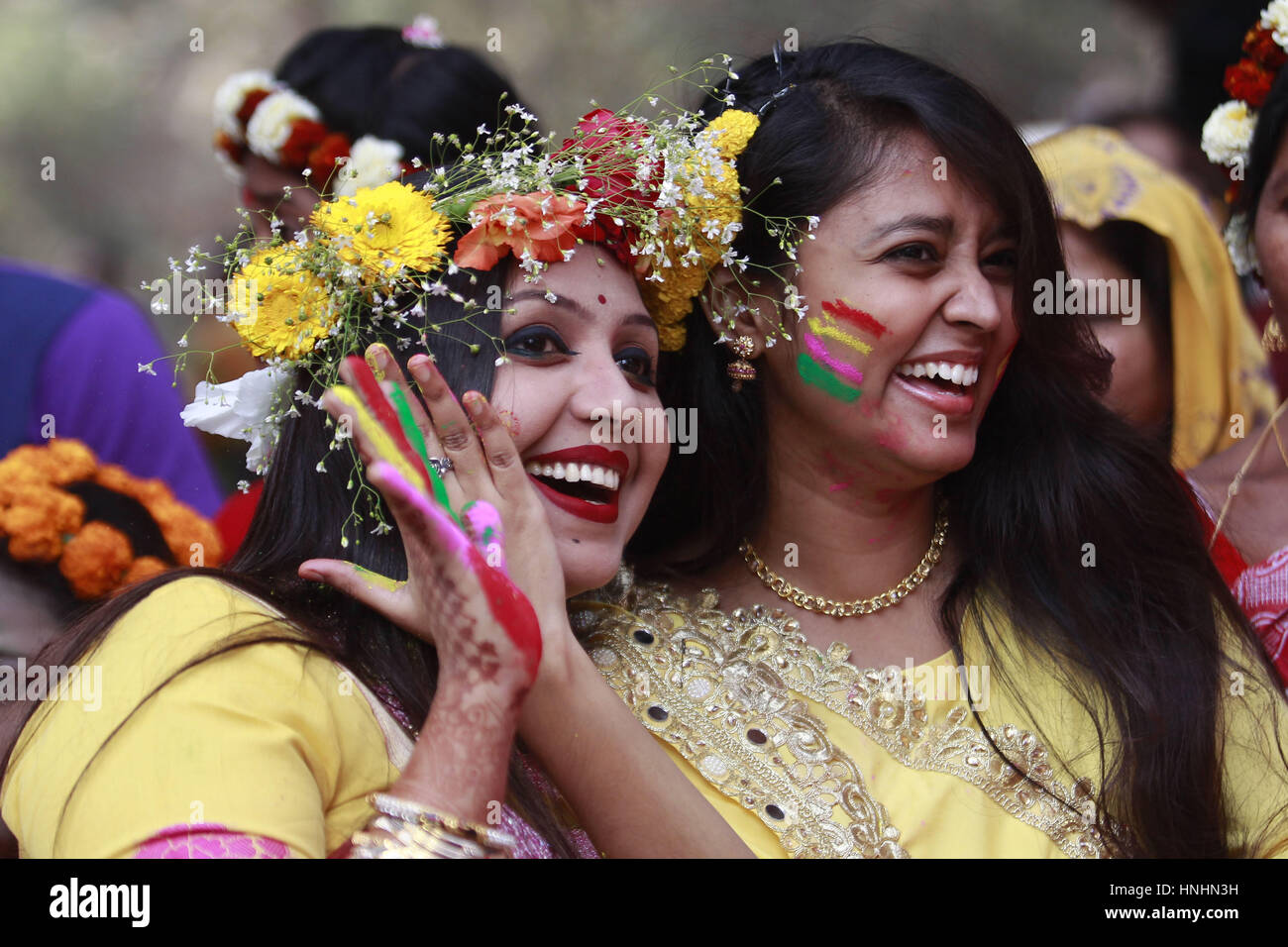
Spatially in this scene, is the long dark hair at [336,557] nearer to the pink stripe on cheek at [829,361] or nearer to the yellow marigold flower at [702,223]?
the yellow marigold flower at [702,223]

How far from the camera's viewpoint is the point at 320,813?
2.04 meters

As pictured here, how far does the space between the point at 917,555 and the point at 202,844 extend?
5.54ft

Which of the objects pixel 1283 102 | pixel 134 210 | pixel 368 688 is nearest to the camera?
pixel 368 688

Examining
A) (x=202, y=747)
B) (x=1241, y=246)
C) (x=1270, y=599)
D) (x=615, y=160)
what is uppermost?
(x=615, y=160)

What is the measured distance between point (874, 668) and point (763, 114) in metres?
1.20

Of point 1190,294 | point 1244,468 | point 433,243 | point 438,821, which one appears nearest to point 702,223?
point 433,243

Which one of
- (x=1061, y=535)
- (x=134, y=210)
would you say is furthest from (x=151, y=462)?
(x=134, y=210)

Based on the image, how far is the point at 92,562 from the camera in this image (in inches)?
106

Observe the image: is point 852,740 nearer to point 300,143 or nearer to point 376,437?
point 376,437

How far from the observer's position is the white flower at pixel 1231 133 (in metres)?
Result: 3.38

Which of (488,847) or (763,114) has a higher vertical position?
(763,114)

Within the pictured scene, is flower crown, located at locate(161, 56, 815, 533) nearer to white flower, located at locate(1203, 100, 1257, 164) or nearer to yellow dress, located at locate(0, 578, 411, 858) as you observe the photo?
yellow dress, located at locate(0, 578, 411, 858)

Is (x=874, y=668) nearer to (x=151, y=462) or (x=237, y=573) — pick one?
(x=237, y=573)

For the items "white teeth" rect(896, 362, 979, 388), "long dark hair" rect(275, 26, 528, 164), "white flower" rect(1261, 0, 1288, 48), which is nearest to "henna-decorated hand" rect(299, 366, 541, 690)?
"white teeth" rect(896, 362, 979, 388)
